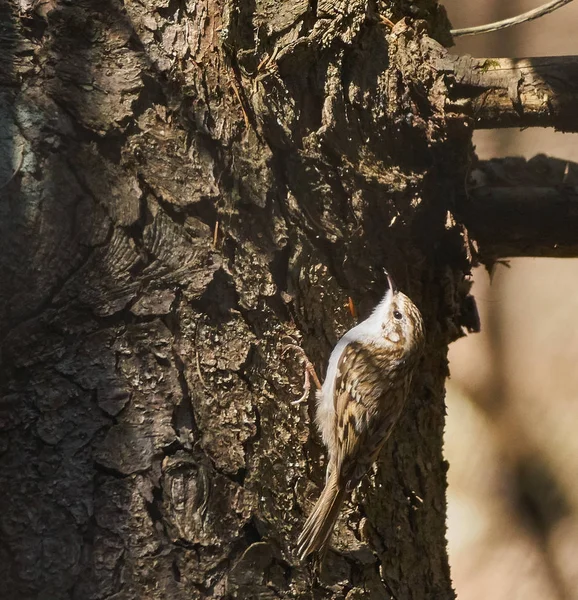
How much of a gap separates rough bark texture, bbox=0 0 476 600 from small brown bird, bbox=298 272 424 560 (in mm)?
43

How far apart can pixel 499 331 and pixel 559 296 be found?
236mm

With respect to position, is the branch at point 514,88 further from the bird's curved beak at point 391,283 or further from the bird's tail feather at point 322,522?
the bird's tail feather at point 322,522

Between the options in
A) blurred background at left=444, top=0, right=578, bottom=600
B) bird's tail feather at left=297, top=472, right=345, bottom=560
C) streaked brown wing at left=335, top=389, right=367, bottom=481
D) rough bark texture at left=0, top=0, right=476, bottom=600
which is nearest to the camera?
rough bark texture at left=0, top=0, right=476, bottom=600

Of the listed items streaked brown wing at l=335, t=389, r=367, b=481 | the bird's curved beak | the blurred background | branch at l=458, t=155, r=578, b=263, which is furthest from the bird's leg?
the blurred background

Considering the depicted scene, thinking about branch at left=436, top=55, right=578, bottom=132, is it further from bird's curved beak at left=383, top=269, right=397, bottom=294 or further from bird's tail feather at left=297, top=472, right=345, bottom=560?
bird's tail feather at left=297, top=472, right=345, bottom=560

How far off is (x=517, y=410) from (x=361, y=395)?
0.93 meters

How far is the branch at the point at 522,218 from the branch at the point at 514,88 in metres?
0.16

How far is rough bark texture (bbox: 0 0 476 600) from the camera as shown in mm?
1279

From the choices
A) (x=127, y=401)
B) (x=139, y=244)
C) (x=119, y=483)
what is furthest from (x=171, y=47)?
(x=119, y=483)

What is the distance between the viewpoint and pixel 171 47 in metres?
1.45

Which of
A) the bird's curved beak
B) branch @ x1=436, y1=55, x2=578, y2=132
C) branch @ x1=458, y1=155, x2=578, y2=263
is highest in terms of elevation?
branch @ x1=436, y1=55, x2=578, y2=132

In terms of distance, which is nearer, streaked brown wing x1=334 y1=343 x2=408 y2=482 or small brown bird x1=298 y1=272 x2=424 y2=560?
small brown bird x1=298 y1=272 x2=424 y2=560

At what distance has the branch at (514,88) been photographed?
169cm

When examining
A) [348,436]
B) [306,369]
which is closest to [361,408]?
[348,436]
